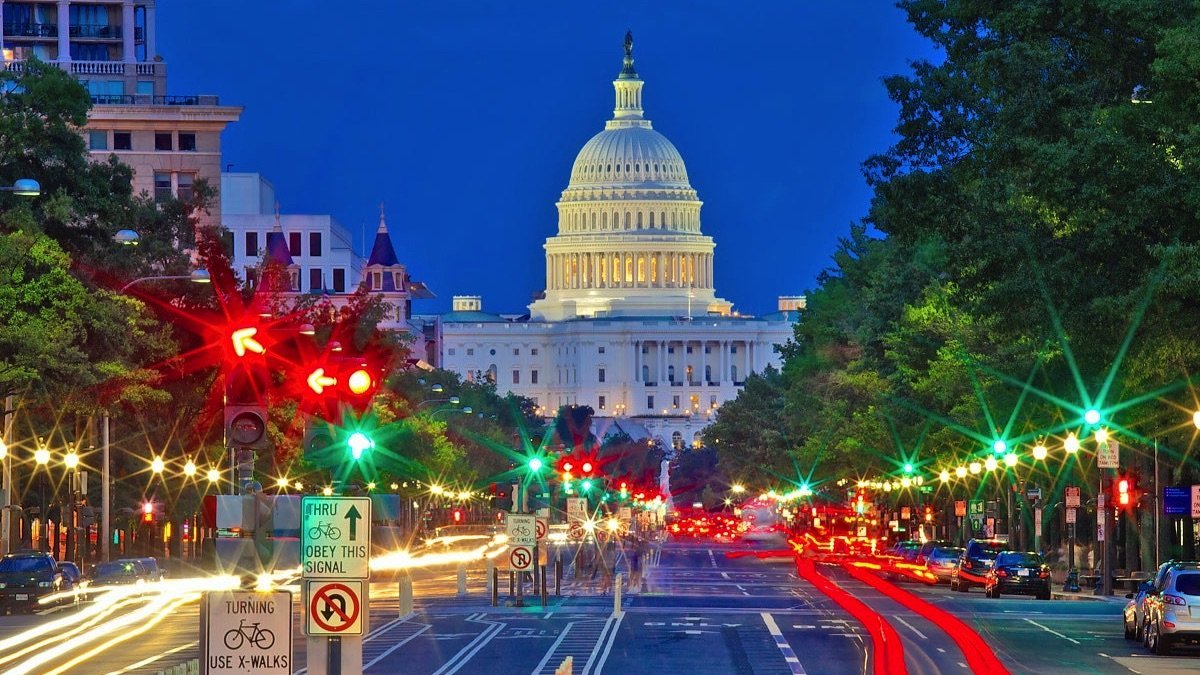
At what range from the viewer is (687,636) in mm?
43406

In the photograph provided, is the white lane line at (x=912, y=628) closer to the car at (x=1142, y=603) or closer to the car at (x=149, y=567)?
the car at (x=1142, y=603)

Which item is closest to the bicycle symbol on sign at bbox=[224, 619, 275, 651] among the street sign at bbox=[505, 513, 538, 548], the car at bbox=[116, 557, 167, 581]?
the street sign at bbox=[505, 513, 538, 548]

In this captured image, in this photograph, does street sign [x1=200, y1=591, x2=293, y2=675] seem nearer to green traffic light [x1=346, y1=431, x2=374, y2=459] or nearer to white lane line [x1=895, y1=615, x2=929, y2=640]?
green traffic light [x1=346, y1=431, x2=374, y2=459]

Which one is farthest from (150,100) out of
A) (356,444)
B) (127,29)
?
(356,444)

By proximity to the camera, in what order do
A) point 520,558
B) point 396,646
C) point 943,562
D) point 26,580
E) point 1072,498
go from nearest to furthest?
point 396,646 < point 520,558 < point 26,580 < point 1072,498 < point 943,562

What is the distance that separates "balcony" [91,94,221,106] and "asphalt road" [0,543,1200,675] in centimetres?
8503

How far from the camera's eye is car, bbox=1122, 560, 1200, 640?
132 ft

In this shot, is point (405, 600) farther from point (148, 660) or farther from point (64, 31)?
point (64, 31)

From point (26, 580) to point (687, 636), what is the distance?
777 inches

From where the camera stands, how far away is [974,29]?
48875mm

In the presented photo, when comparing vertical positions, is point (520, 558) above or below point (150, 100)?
below

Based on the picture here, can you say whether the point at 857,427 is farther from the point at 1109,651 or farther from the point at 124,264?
the point at 1109,651

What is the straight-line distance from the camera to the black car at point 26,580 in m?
56.4

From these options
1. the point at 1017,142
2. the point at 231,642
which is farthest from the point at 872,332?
the point at 231,642
